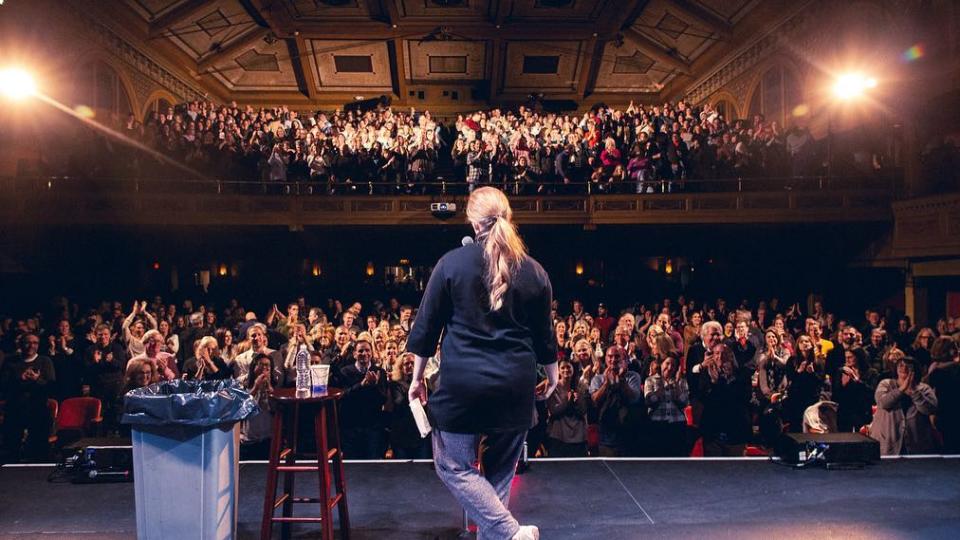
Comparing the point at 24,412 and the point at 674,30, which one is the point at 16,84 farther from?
the point at 674,30

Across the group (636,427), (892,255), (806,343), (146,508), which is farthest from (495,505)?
(892,255)

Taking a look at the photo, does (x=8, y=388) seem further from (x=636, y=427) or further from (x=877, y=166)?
(x=877, y=166)

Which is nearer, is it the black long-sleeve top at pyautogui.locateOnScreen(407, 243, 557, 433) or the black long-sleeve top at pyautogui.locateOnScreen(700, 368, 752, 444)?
the black long-sleeve top at pyautogui.locateOnScreen(407, 243, 557, 433)

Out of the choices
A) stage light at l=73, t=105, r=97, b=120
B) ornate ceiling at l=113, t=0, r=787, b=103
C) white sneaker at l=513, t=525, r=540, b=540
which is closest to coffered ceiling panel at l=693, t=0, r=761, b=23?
ornate ceiling at l=113, t=0, r=787, b=103

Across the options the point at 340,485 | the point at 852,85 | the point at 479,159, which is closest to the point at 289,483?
the point at 340,485

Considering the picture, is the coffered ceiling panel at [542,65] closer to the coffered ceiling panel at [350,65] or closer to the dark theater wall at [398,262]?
the coffered ceiling panel at [350,65]

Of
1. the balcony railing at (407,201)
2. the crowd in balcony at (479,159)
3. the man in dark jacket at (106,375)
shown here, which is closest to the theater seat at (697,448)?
the man in dark jacket at (106,375)

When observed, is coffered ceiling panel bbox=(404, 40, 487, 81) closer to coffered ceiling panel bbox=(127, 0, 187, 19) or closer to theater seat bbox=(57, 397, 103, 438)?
coffered ceiling panel bbox=(127, 0, 187, 19)

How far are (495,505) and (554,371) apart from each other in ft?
1.92

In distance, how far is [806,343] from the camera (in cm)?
674

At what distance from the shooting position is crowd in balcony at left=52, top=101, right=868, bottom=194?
12812 millimetres

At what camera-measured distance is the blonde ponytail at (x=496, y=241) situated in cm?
252

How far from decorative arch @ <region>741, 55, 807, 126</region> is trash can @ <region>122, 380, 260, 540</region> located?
15369 millimetres

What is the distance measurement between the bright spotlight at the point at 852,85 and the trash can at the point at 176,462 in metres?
11.2
